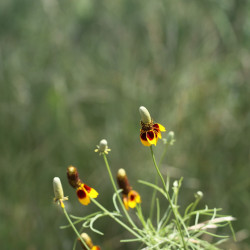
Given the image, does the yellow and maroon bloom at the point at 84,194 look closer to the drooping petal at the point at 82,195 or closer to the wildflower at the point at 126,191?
the drooping petal at the point at 82,195

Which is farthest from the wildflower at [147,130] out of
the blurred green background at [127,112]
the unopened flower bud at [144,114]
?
the blurred green background at [127,112]

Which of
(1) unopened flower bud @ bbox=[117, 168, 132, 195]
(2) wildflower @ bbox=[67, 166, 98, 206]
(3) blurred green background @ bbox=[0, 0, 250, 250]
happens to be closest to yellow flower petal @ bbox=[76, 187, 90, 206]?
(2) wildflower @ bbox=[67, 166, 98, 206]

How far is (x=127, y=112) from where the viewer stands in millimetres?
2197

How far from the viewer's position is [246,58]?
7.25 ft

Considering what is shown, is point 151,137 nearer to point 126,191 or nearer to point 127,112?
point 126,191

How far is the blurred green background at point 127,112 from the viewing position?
2.02m

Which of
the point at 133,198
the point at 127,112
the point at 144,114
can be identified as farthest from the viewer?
the point at 127,112

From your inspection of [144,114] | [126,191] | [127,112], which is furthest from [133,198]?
[127,112]

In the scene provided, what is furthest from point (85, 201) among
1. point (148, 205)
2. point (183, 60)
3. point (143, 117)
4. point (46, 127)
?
point (183, 60)

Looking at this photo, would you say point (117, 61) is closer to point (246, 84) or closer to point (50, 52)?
point (50, 52)

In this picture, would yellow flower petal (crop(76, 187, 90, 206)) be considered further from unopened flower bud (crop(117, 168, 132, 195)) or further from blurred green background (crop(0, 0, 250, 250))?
blurred green background (crop(0, 0, 250, 250))

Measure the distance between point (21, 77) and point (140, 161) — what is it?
797 millimetres

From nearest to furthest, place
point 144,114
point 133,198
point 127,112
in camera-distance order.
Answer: point 144,114
point 133,198
point 127,112

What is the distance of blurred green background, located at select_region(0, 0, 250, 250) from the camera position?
6.62ft
